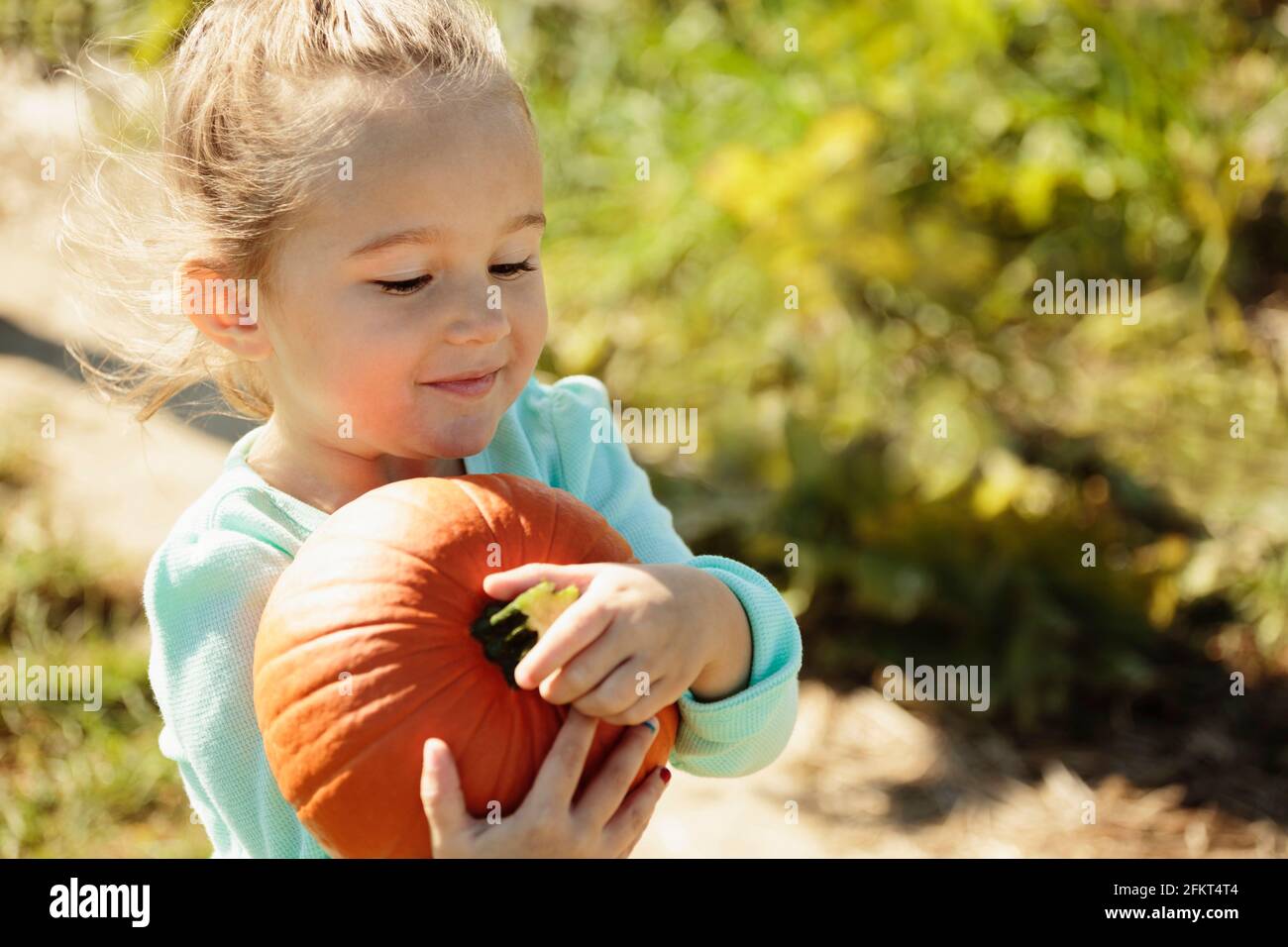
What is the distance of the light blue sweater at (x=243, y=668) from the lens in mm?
1817

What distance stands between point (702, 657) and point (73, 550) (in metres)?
3.45

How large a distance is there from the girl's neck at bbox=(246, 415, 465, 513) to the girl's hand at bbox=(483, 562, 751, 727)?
0.42 metres

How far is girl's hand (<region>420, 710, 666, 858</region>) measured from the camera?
1594mm

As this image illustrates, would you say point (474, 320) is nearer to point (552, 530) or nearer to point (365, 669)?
point (552, 530)

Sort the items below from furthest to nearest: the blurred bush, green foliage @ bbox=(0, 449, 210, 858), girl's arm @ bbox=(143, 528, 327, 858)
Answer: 1. the blurred bush
2. green foliage @ bbox=(0, 449, 210, 858)
3. girl's arm @ bbox=(143, 528, 327, 858)

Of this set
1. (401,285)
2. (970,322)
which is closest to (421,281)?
(401,285)

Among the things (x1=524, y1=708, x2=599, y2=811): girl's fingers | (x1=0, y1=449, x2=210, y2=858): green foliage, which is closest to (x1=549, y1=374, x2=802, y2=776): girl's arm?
(x1=524, y1=708, x2=599, y2=811): girl's fingers

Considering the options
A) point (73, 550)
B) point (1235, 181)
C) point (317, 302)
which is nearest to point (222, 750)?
point (317, 302)

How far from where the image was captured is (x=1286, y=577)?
14.4ft

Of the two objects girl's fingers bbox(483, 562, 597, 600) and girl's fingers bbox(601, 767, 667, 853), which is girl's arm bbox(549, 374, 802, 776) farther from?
girl's fingers bbox(483, 562, 597, 600)

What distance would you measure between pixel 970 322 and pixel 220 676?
146 inches

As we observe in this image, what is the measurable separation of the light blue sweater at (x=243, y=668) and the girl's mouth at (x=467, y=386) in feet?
0.94

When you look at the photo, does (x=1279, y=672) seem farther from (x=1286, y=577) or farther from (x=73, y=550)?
(x=73, y=550)

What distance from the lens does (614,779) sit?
166cm
